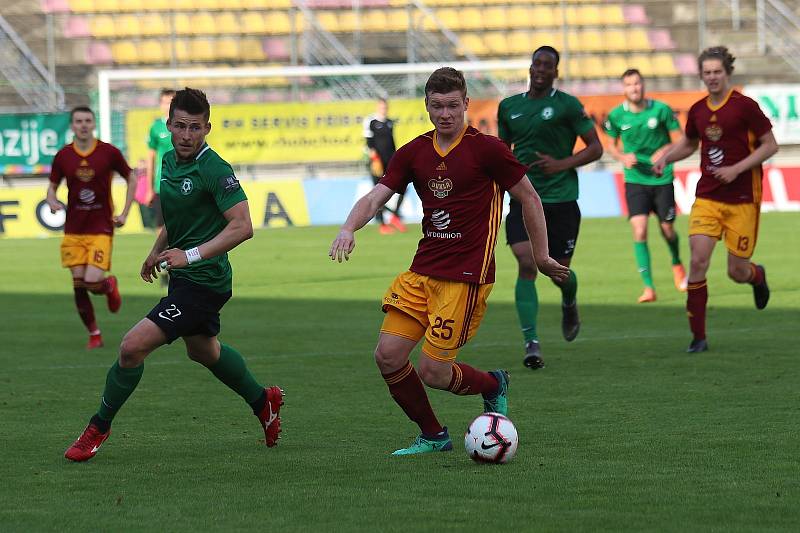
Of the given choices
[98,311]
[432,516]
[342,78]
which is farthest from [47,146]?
[432,516]

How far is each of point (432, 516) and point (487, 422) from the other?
1224 millimetres

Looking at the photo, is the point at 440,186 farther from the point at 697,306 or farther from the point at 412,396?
the point at 697,306

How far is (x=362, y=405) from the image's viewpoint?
8.68 metres

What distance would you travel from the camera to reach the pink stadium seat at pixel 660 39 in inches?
1400

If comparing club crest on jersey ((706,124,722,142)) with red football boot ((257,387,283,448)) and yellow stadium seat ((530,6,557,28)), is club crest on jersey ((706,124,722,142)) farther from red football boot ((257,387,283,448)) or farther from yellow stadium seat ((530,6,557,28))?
yellow stadium seat ((530,6,557,28))

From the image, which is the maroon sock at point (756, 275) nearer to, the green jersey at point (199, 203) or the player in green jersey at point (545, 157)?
the player in green jersey at point (545, 157)

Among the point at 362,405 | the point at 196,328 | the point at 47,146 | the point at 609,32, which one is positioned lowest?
the point at 362,405

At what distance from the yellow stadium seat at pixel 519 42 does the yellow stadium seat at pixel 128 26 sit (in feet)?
28.6

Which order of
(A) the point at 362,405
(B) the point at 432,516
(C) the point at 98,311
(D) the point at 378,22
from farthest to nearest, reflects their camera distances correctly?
1. (D) the point at 378,22
2. (C) the point at 98,311
3. (A) the point at 362,405
4. (B) the point at 432,516

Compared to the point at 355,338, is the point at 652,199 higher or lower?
higher

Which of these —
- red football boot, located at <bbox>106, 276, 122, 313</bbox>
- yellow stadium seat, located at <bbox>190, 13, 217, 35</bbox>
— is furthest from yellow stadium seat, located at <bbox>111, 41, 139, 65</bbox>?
red football boot, located at <bbox>106, 276, 122, 313</bbox>

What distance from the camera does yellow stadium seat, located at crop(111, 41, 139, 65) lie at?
110 feet

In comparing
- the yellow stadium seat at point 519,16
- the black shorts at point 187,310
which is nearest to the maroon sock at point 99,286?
the black shorts at point 187,310

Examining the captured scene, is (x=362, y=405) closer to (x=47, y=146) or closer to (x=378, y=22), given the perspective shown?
(x=47, y=146)
